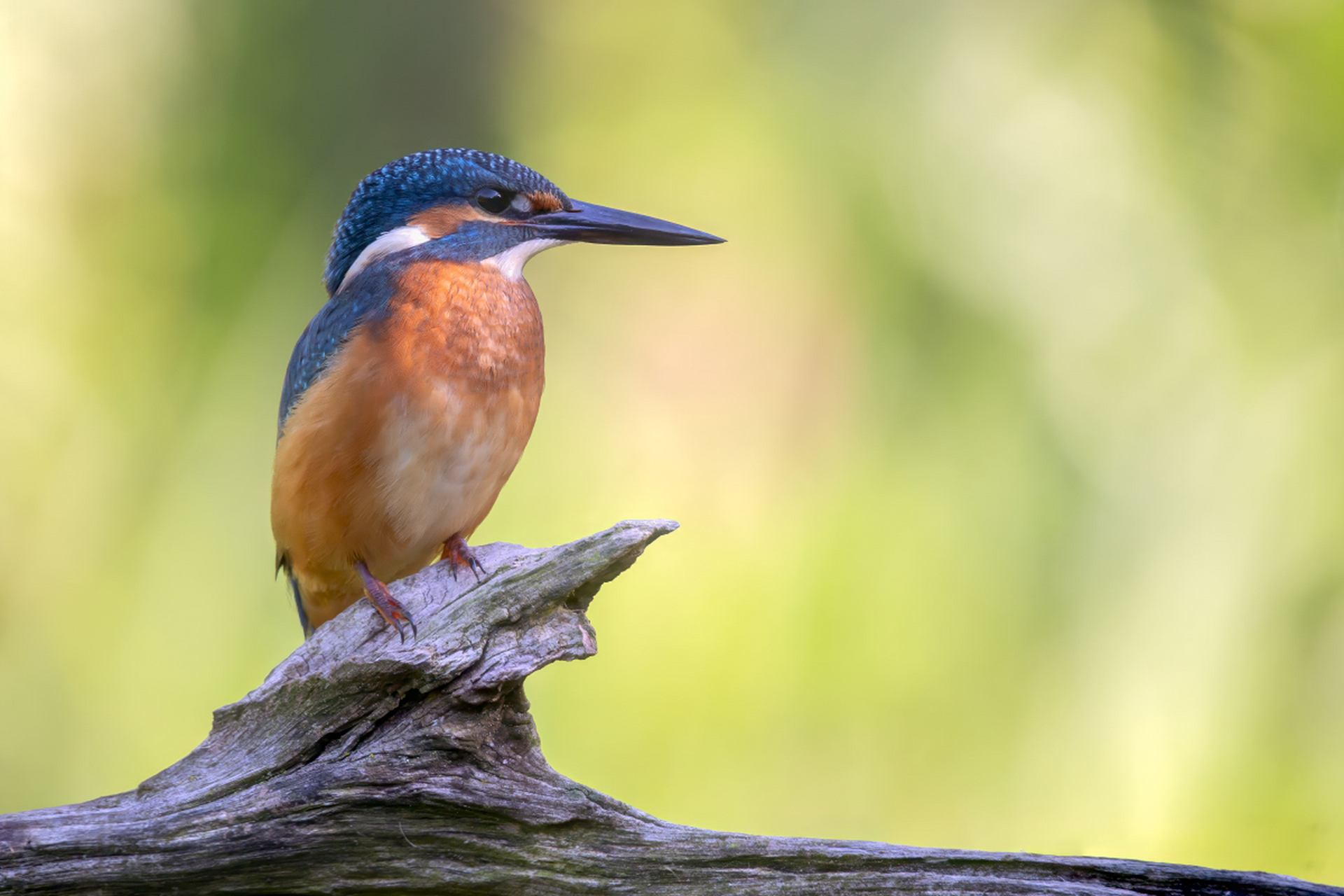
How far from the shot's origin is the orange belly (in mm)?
1567

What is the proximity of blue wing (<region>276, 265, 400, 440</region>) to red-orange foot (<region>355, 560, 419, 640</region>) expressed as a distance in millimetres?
343

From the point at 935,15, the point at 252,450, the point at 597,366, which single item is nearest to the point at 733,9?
the point at 935,15

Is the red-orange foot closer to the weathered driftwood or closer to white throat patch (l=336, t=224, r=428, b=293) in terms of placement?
the weathered driftwood

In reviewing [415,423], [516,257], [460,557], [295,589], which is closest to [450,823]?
[460,557]

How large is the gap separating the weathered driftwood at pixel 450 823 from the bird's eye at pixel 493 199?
62cm

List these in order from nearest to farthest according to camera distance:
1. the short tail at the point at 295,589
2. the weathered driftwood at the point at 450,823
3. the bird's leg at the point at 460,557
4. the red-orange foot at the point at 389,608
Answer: the weathered driftwood at the point at 450,823 → the red-orange foot at the point at 389,608 → the bird's leg at the point at 460,557 → the short tail at the point at 295,589

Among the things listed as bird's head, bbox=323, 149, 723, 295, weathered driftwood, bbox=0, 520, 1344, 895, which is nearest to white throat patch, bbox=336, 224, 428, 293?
bird's head, bbox=323, 149, 723, 295

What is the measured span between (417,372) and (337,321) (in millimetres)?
189

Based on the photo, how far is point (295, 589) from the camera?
76.2 inches

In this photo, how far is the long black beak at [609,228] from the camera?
1.75 metres

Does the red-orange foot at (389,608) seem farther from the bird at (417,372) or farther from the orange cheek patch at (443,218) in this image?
the orange cheek patch at (443,218)

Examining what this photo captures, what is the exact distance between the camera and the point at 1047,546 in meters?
2.95

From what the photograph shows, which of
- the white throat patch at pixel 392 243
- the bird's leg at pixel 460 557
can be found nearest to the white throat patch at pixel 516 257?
the white throat patch at pixel 392 243

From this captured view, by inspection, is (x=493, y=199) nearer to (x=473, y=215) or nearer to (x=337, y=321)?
(x=473, y=215)
